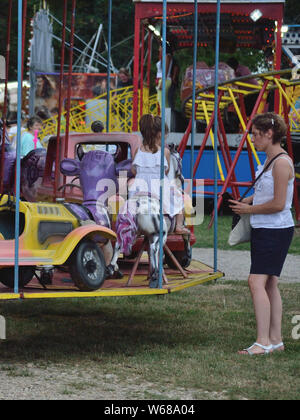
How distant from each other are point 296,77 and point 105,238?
783cm

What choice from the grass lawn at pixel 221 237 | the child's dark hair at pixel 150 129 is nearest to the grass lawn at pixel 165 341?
the child's dark hair at pixel 150 129

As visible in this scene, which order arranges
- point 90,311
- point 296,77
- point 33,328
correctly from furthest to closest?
1. point 296,77
2. point 90,311
3. point 33,328

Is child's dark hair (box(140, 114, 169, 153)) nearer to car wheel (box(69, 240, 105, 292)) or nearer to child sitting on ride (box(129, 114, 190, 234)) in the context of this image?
child sitting on ride (box(129, 114, 190, 234))

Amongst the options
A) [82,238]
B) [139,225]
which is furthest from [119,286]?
[82,238]

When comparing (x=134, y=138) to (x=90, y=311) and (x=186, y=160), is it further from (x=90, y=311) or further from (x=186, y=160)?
(x=186, y=160)

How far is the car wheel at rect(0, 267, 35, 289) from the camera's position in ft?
17.3

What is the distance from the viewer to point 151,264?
544cm

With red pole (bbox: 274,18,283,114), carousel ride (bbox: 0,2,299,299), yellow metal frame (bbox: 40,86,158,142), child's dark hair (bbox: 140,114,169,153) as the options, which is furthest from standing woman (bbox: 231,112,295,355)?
yellow metal frame (bbox: 40,86,158,142)

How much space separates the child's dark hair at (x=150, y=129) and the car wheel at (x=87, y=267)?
1.01 m

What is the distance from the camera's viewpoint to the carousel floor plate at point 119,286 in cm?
461

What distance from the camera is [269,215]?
527cm

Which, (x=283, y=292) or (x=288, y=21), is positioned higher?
(x=288, y=21)
